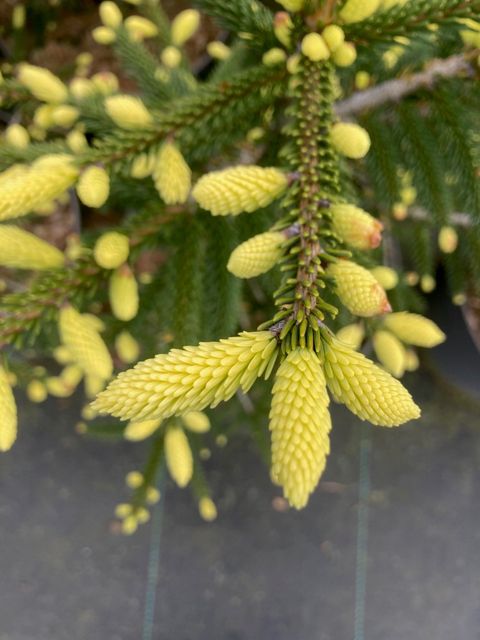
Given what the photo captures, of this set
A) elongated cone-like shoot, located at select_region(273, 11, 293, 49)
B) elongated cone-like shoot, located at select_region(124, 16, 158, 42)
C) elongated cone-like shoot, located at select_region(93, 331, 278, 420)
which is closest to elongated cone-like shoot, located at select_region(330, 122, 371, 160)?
elongated cone-like shoot, located at select_region(273, 11, 293, 49)

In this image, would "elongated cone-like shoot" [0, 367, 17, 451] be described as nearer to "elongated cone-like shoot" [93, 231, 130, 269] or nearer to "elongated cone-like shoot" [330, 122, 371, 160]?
"elongated cone-like shoot" [93, 231, 130, 269]

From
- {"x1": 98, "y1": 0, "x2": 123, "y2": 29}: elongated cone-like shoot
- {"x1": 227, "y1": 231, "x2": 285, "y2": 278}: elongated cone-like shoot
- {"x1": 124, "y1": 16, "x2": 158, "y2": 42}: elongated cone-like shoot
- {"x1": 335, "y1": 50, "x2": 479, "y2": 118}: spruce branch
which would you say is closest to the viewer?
{"x1": 227, "y1": 231, "x2": 285, "y2": 278}: elongated cone-like shoot

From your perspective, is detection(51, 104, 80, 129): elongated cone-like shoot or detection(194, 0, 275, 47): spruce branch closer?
detection(194, 0, 275, 47): spruce branch

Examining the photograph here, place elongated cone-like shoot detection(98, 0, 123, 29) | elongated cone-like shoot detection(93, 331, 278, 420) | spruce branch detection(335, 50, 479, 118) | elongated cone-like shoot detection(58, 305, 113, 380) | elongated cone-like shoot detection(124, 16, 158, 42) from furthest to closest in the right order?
elongated cone-like shoot detection(124, 16, 158, 42) → elongated cone-like shoot detection(98, 0, 123, 29) → spruce branch detection(335, 50, 479, 118) → elongated cone-like shoot detection(58, 305, 113, 380) → elongated cone-like shoot detection(93, 331, 278, 420)

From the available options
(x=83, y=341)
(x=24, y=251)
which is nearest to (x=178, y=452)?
(x=83, y=341)

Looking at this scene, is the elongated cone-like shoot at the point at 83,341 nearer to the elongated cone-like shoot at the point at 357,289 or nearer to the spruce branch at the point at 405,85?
the elongated cone-like shoot at the point at 357,289

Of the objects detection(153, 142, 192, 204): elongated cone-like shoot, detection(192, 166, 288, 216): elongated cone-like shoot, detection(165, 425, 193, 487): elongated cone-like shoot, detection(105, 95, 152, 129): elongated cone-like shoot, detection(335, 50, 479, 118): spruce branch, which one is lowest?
detection(165, 425, 193, 487): elongated cone-like shoot

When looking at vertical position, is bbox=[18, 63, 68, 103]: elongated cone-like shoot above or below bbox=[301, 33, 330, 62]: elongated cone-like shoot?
above

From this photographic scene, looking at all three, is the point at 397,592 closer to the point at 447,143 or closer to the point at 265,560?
the point at 265,560
